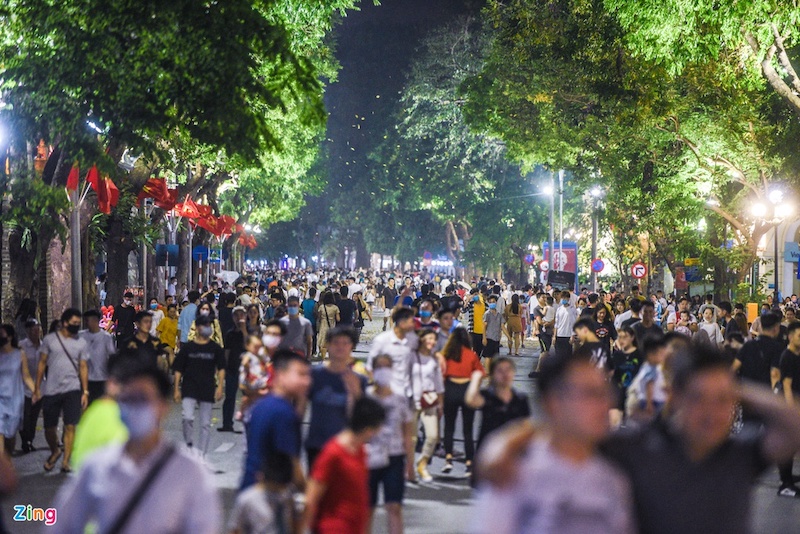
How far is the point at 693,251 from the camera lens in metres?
33.5

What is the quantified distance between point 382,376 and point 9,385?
3.94 metres

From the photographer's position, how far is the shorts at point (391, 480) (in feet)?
27.5

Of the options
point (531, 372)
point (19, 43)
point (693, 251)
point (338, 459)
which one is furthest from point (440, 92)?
point (338, 459)

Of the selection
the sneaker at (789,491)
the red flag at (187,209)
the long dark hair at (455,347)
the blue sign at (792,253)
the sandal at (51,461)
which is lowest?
the sneaker at (789,491)

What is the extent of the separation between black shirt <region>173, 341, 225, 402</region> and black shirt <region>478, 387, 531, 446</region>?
3927mm

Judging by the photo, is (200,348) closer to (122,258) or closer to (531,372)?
(531,372)

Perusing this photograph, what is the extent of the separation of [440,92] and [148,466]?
53.7 meters

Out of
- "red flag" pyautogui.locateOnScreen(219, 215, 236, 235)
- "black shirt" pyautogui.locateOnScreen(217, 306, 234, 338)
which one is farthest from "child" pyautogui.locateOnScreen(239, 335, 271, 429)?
"red flag" pyautogui.locateOnScreen(219, 215, 236, 235)

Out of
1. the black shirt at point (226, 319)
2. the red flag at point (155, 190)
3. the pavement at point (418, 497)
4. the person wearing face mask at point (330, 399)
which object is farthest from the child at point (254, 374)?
the red flag at point (155, 190)

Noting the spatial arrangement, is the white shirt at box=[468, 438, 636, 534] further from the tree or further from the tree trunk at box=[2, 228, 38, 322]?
the tree

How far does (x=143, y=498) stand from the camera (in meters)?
4.43

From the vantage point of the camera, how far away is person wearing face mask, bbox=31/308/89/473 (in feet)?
40.0

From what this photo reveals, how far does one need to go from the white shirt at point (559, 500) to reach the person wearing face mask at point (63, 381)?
28.6 feet

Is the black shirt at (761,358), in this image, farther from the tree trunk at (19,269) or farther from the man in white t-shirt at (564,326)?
the tree trunk at (19,269)
